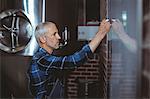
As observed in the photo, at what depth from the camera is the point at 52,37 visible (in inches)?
59.8

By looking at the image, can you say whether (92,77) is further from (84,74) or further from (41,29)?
(41,29)

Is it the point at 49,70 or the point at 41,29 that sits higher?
the point at 41,29

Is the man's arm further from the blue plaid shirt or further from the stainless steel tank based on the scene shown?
the stainless steel tank

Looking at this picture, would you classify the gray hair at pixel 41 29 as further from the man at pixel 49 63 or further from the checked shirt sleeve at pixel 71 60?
the checked shirt sleeve at pixel 71 60

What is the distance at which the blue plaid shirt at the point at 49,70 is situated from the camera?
1.52 m

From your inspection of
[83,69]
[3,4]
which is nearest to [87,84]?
[83,69]

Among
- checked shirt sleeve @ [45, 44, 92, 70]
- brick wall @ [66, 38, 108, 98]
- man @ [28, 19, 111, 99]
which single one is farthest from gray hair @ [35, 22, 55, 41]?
brick wall @ [66, 38, 108, 98]

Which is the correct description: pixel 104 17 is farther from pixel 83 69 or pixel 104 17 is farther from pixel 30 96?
pixel 30 96

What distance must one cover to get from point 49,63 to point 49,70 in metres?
0.03

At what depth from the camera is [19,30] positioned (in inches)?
59.3

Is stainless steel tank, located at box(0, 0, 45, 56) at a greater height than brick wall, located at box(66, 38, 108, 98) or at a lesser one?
greater

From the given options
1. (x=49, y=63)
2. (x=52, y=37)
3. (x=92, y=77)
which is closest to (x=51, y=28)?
(x=52, y=37)

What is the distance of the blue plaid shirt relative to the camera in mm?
1523

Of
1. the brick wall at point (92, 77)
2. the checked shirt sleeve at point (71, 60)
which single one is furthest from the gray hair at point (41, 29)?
the brick wall at point (92, 77)
